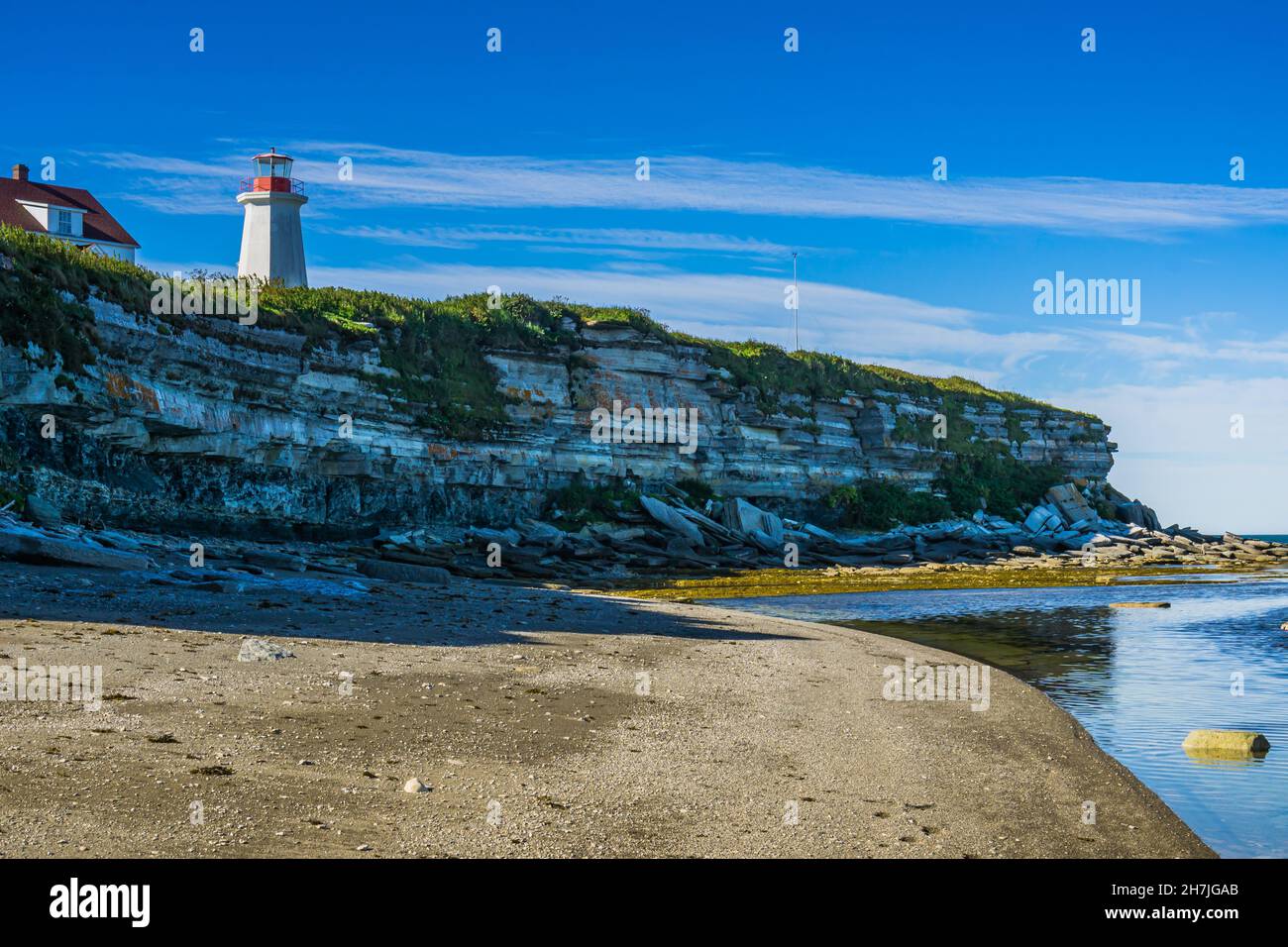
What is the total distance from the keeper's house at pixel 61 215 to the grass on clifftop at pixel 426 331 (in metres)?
20.0

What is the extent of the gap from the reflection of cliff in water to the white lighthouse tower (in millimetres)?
43327

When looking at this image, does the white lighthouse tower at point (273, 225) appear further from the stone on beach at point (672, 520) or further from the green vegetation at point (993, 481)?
the green vegetation at point (993, 481)

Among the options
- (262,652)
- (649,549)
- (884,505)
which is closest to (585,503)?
(649,549)

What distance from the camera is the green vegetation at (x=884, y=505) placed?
57844mm

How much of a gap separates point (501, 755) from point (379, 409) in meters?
32.2

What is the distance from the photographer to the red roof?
5756 cm

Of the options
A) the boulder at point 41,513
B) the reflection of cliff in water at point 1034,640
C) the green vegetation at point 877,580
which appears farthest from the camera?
the green vegetation at point 877,580

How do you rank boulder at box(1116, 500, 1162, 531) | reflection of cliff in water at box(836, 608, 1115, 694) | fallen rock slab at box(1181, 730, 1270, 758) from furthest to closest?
boulder at box(1116, 500, 1162, 531), reflection of cliff in water at box(836, 608, 1115, 694), fallen rock slab at box(1181, 730, 1270, 758)

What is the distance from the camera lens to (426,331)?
46719mm

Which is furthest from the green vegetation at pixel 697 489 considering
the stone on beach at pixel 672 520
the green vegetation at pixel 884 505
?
the green vegetation at pixel 884 505

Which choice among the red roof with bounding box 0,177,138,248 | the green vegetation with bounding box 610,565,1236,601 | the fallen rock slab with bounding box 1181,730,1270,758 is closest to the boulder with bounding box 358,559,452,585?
the green vegetation with bounding box 610,565,1236,601

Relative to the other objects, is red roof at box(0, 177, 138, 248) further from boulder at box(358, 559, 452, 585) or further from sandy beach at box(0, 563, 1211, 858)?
sandy beach at box(0, 563, 1211, 858)
